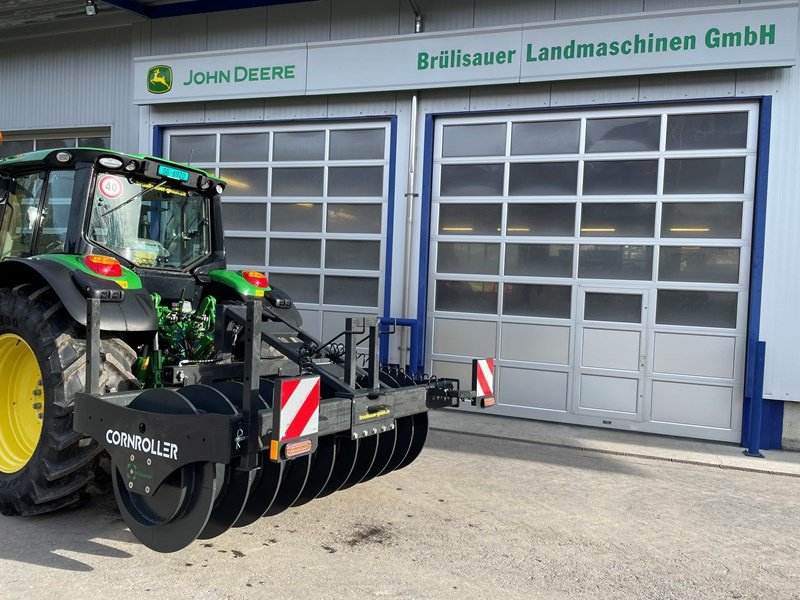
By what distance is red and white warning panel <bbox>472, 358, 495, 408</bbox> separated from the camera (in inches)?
175

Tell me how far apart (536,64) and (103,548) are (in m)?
6.33

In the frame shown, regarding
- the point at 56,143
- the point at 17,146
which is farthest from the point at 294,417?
the point at 17,146

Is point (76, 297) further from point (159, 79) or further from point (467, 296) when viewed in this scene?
point (159, 79)

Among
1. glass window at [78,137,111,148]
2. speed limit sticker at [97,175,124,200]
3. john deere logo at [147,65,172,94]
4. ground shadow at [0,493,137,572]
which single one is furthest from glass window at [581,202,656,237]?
glass window at [78,137,111,148]

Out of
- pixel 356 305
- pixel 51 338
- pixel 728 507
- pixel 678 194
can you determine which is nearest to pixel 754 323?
pixel 678 194

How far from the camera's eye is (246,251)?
29.8ft

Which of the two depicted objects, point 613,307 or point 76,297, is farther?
point 613,307

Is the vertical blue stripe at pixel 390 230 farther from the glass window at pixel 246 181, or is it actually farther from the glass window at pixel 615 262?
the glass window at pixel 615 262

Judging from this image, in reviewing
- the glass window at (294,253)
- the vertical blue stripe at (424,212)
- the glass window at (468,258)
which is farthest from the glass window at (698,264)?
the glass window at (294,253)

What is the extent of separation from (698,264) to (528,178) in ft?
6.87

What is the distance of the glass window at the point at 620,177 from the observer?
7258 mm

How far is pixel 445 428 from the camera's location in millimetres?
7004

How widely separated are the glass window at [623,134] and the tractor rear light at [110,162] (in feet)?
16.7

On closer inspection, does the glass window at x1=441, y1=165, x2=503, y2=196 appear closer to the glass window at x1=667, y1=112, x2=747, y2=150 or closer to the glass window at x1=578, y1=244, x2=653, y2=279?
the glass window at x1=578, y1=244, x2=653, y2=279
